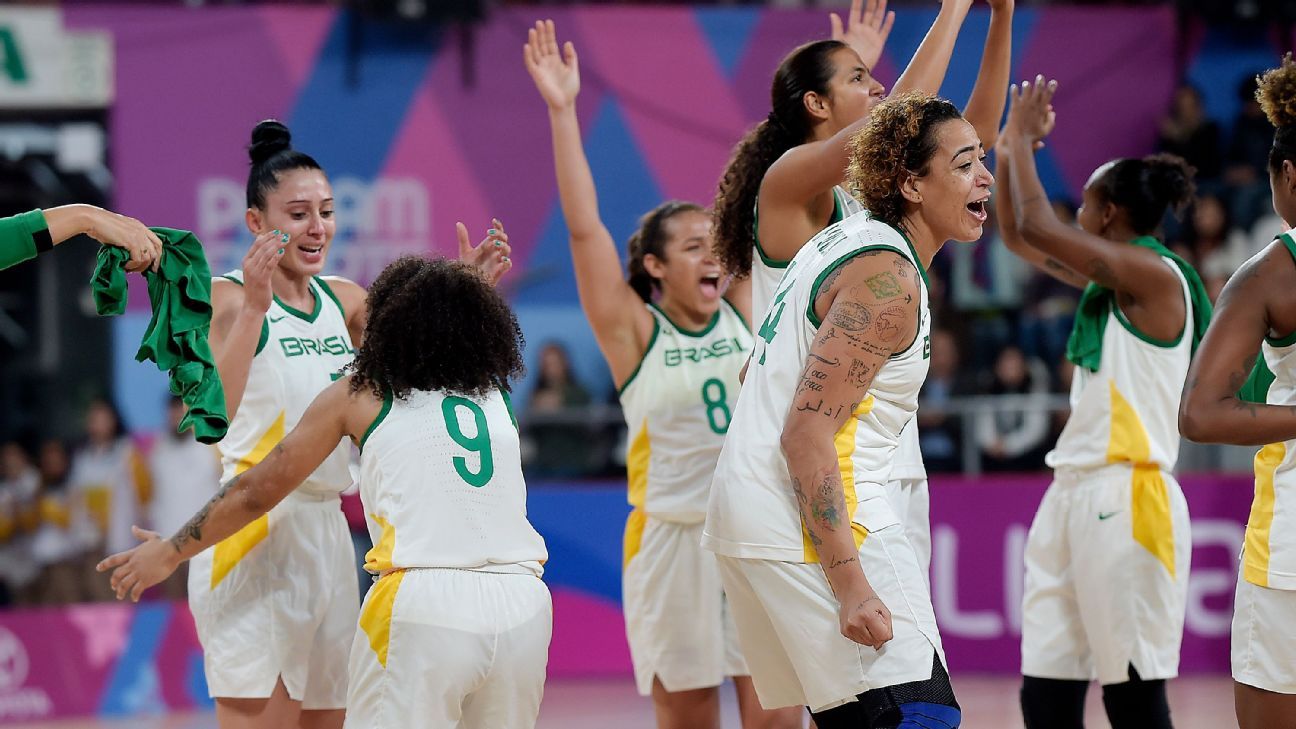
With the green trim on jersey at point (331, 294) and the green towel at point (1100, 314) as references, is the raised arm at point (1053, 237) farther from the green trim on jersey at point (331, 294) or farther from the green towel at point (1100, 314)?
the green trim on jersey at point (331, 294)

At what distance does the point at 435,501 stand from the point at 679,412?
151 cm

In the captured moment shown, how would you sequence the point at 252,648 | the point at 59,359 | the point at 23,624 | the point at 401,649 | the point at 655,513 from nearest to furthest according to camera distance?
→ the point at 401,649 < the point at 252,648 < the point at 655,513 < the point at 23,624 < the point at 59,359

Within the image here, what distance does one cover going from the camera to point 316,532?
443cm

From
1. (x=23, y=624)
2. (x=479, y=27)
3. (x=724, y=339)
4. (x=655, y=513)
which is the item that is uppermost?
(x=479, y=27)

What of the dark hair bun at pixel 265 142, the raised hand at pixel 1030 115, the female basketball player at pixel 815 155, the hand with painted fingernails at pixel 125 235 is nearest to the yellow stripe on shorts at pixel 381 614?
the hand with painted fingernails at pixel 125 235

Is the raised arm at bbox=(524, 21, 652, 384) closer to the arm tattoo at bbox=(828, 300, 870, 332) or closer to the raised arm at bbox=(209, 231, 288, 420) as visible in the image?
the raised arm at bbox=(209, 231, 288, 420)

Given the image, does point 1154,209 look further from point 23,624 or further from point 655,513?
point 23,624

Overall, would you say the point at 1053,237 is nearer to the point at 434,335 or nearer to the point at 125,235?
the point at 434,335

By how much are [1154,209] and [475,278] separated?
8.11ft

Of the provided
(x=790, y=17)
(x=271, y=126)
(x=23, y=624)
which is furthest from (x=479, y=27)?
(x=271, y=126)

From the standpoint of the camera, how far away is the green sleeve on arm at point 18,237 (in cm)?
337

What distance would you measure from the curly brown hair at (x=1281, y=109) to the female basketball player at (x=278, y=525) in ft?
6.85

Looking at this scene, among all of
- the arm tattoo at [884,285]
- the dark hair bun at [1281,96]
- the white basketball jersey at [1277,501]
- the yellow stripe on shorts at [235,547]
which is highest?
the dark hair bun at [1281,96]

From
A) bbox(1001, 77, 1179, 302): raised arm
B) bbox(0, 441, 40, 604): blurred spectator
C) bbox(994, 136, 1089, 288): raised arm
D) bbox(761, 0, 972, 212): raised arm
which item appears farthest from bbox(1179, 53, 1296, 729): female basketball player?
bbox(0, 441, 40, 604): blurred spectator
